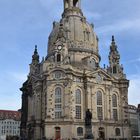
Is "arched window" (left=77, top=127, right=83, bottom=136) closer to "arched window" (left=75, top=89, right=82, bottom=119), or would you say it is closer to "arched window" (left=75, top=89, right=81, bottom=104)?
"arched window" (left=75, top=89, right=82, bottom=119)

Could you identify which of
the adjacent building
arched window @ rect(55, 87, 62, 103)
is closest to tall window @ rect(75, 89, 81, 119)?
arched window @ rect(55, 87, 62, 103)

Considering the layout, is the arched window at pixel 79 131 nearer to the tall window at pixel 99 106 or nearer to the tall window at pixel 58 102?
the tall window at pixel 58 102

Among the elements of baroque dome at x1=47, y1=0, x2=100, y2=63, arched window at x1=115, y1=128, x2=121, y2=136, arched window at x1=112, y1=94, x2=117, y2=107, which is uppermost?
baroque dome at x1=47, y1=0, x2=100, y2=63

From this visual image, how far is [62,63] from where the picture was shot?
271 feet

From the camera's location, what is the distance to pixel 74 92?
266 ft

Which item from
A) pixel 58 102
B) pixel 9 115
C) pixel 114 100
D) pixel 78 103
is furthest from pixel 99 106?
pixel 9 115

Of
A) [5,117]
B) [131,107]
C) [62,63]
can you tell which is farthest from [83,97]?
[5,117]

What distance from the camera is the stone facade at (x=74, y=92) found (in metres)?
78.6

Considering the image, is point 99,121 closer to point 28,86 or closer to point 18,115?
point 28,86

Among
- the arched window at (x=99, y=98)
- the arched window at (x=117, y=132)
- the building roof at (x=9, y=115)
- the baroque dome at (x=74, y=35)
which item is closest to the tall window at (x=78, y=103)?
the arched window at (x=99, y=98)

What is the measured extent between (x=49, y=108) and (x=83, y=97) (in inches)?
364

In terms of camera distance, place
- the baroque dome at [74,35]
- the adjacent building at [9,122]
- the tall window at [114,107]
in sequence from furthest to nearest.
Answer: the adjacent building at [9,122]
the baroque dome at [74,35]
the tall window at [114,107]

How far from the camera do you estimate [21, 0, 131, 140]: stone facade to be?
78.6 meters

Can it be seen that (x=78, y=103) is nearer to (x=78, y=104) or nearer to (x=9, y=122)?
(x=78, y=104)
